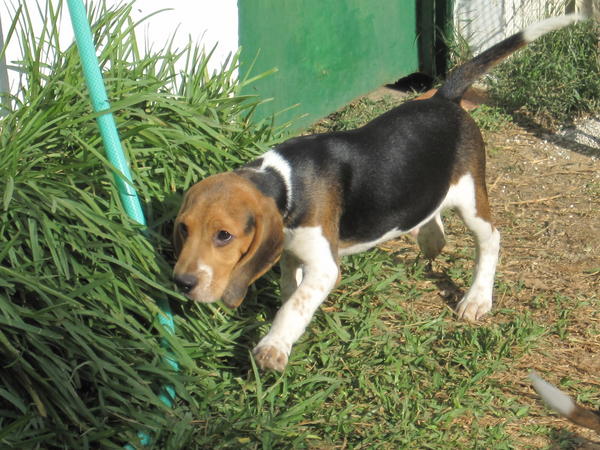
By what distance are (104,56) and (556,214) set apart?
3.11 metres

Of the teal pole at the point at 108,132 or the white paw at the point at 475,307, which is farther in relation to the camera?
the white paw at the point at 475,307

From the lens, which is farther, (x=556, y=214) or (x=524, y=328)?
(x=556, y=214)

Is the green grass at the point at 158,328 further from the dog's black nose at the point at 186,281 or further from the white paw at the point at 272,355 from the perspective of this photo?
the dog's black nose at the point at 186,281

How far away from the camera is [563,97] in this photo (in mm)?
7430

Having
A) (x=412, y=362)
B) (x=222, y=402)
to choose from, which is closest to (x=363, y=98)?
(x=412, y=362)

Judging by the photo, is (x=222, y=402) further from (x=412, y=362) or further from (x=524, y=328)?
(x=524, y=328)

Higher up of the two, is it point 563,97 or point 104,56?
point 104,56

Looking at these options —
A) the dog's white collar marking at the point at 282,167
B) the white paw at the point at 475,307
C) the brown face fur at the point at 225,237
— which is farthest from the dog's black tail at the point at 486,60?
the brown face fur at the point at 225,237

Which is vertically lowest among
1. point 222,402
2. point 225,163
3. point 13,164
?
point 222,402

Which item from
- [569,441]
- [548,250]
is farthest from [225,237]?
[548,250]

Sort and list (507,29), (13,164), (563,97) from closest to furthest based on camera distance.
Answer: (13,164), (563,97), (507,29)

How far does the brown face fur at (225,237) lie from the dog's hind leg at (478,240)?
4.48 feet

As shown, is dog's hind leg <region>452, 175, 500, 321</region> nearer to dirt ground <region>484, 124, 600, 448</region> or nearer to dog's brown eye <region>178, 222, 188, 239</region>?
dirt ground <region>484, 124, 600, 448</region>

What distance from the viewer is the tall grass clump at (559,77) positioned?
7.41m
